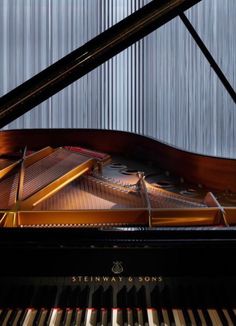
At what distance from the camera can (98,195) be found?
6.82 feet

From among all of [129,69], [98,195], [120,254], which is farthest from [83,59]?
[129,69]

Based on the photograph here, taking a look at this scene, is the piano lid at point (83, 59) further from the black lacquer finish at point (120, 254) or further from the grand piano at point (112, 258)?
the black lacquer finish at point (120, 254)

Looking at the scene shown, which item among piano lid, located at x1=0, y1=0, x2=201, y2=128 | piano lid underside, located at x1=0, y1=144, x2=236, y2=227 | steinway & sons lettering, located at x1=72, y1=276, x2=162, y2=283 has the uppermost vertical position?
piano lid, located at x1=0, y1=0, x2=201, y2=128

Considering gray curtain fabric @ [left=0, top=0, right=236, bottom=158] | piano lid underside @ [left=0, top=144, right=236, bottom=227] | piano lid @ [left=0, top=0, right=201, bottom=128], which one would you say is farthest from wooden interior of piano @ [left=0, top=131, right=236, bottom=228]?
gray curtain fabric @ [left=0, top=0, right=236, bottom=158]

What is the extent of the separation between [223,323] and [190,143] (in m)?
5.01

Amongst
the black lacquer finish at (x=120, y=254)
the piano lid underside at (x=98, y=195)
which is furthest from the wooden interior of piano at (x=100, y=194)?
the black lacquer finish at (x=120, y=254)

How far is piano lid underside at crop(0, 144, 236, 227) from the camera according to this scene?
1.59 metres

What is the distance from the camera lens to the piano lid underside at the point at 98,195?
1.59 m

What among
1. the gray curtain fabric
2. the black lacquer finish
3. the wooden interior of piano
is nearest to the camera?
the black lacquer finish

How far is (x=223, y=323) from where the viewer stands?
1.22 m

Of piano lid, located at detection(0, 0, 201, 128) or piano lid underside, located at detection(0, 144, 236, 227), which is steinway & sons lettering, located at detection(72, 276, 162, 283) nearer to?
piano lid underside, located at detection(0, 144, 236, 227)

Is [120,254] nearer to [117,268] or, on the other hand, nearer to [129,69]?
[117,268]

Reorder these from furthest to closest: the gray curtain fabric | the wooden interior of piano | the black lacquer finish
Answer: the gray curtain fabric, the wooden interior of piano, the black lacquer finish

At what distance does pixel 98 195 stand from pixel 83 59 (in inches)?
42.0
